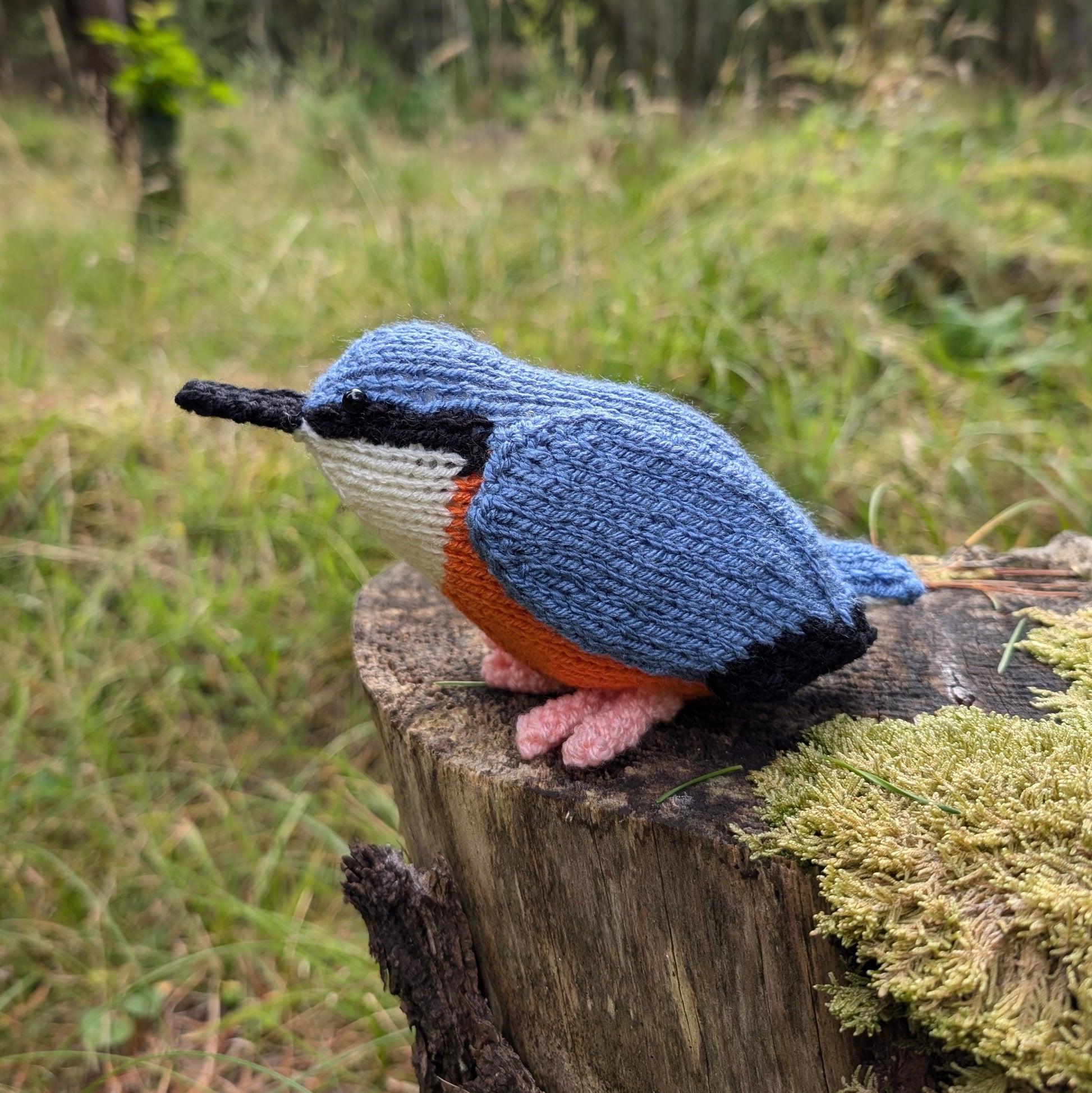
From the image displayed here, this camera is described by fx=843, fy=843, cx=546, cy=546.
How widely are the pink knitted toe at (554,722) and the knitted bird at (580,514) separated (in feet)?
0.09

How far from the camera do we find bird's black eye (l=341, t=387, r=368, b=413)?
908 mm

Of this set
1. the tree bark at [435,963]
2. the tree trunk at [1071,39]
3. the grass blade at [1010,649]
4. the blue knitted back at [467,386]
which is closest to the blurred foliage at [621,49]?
the tree trunk at [1071,39]

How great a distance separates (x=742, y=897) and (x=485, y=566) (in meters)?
0.43

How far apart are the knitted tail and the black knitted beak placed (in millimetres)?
654

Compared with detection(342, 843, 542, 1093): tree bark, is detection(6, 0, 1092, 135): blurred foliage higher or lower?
higher

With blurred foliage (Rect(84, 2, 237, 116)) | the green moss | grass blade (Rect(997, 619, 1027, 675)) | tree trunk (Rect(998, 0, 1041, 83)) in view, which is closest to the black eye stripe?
the green moss

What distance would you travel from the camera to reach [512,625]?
0.95 meters

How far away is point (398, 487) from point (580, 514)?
0.67ft

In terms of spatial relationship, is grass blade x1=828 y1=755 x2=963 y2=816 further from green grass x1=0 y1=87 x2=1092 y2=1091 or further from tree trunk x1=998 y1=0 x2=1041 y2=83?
tree trunk x1=998 y1=0 x2=1041 y2=83

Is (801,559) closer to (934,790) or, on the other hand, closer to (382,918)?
(934,790)

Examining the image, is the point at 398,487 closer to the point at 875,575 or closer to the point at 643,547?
the point at 643,547

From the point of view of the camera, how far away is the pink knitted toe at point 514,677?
113cm

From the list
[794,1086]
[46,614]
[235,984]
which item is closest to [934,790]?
[794,1086]

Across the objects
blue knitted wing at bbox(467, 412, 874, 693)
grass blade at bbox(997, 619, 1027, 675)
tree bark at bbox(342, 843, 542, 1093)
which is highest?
blue knitted wing at bbox(467, 412, 874, 693)
